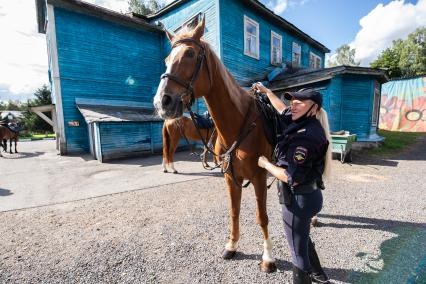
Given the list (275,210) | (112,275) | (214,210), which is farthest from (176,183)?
(112,275)

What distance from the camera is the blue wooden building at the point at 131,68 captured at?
34.9 ft

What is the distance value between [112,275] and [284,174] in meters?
2.40

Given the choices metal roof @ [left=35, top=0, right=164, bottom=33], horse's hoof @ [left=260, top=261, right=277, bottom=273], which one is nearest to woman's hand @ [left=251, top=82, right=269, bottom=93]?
horse's hoof @ [left=260, top=261, right=277, bottom=273]

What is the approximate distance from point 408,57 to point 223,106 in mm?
45230

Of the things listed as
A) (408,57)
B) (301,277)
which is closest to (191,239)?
(301,277)

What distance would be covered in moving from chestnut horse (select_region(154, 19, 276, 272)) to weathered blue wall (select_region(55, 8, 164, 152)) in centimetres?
1175

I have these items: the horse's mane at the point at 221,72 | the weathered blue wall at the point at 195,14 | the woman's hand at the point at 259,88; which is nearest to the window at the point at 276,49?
the weathered blue wall at the point at 195,14

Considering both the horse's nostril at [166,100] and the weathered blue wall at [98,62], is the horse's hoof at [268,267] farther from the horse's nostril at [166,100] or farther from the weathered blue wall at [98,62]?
the weathered blue wall at [98,62]

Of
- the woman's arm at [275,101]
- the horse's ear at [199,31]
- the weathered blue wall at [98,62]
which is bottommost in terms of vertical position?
the woman's arm at [275,101]

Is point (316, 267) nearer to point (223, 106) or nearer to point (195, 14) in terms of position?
point (223, 106)

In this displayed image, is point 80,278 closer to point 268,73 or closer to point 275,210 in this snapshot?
point 275,210

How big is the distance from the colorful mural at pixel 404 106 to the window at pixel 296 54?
11.6 meters

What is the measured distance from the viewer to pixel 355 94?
11.0 meters

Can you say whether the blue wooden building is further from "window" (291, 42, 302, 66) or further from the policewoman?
the policewoman
